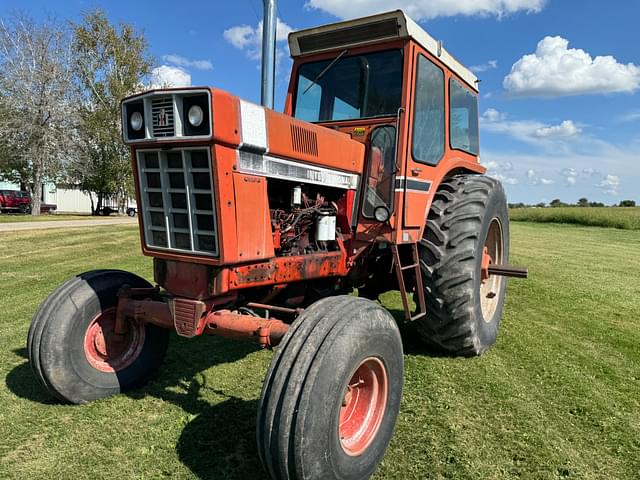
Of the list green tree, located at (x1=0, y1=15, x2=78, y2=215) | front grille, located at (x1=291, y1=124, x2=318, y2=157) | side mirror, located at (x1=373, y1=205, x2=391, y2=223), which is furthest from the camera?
green tree, located at (x1=0, y1=15, x2=78, y2=215)

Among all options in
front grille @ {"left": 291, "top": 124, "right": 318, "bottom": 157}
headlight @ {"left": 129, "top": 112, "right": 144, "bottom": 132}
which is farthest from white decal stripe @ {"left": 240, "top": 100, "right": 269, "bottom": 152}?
headlight @ {"left": 129, "top": 112, "right": 144, "bottom": 132}

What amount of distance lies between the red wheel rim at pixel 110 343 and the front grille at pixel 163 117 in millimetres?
1542

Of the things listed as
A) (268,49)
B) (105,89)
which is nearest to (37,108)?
(105,89)

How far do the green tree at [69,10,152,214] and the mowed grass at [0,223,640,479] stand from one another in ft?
82.8

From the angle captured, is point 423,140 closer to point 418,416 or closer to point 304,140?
point 304,140

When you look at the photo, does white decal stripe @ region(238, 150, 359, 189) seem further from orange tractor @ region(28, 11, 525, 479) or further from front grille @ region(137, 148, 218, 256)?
front grille @ region(137, 148, 218, 256)

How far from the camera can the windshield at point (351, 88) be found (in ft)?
13.2

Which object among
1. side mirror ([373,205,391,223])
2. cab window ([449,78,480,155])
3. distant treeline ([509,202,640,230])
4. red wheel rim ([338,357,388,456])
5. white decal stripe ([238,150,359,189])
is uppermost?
cab window ([449,78,480,155])

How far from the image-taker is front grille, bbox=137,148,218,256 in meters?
2.80

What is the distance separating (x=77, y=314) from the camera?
3426mm

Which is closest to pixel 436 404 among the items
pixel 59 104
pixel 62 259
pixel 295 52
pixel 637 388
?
pixel 637 388

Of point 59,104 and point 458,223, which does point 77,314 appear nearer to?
point 458,223

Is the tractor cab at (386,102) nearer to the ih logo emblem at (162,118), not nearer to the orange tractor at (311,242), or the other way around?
the orange tractor at (311,242)

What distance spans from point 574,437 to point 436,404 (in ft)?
2.90
